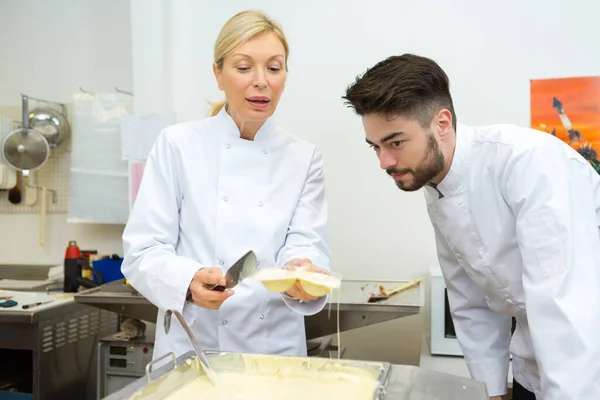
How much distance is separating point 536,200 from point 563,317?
0.77ft

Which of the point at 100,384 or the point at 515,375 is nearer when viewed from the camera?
the point at 515,375

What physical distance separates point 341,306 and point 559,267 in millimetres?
945

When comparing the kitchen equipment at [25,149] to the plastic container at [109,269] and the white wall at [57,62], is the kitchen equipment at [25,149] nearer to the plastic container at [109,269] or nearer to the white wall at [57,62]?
the white wall at [57,62]

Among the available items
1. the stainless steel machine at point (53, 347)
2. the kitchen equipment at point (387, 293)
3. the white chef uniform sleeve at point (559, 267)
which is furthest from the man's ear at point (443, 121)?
the stainless steel machine at point (53, 347)

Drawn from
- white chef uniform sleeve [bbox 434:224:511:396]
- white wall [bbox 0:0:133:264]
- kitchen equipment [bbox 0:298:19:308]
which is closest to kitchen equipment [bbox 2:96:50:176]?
white wall [bbox 0:0:133:264]

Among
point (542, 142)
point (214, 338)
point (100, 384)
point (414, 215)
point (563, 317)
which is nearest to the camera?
point (563, 317)

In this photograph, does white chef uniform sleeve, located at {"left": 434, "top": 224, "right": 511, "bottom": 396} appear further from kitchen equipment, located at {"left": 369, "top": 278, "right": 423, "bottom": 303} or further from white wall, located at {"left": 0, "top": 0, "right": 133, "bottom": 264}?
white wall, located at {"left": 0, "top": 0, "right": 133, "bottom": 264}

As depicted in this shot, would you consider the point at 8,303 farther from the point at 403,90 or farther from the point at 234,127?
the point at 403,90

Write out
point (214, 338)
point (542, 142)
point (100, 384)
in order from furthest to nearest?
point (100, 384) < point (214, 338) < point (542, 142)

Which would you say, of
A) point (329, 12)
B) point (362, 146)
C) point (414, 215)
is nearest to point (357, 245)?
point (414, 215)

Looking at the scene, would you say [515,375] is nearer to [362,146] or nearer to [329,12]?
[362,146]

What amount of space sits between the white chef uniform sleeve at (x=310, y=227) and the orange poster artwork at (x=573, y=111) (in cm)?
137

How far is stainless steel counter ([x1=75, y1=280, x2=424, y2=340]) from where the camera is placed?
188cm

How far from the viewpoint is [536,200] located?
113 centimetres
